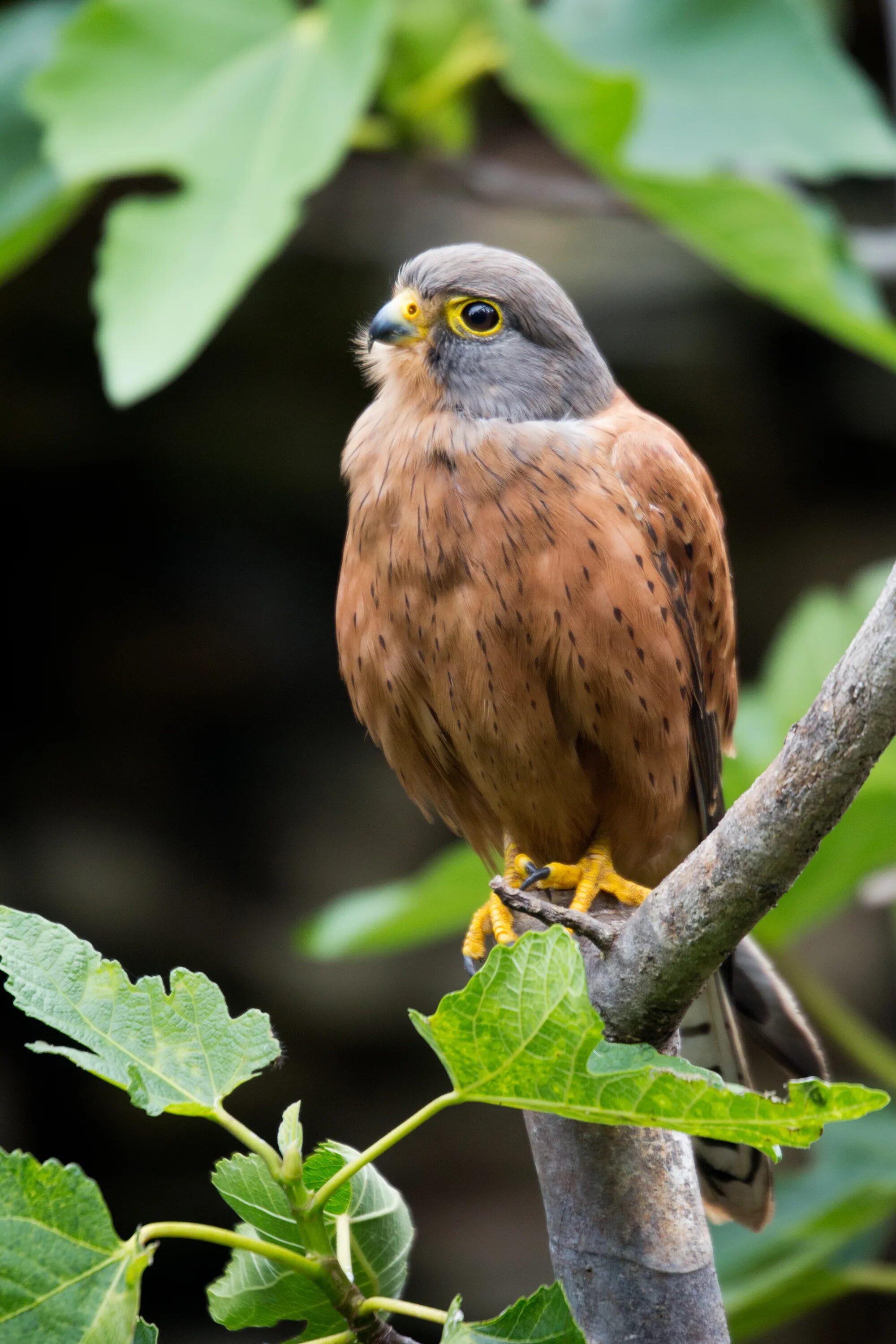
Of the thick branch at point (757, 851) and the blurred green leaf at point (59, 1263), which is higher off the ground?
the thick branch at point (757, 851)

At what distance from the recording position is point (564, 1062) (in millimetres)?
1069

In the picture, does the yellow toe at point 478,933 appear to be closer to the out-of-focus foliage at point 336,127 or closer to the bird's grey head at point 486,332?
the bird's grey head at point 486,332

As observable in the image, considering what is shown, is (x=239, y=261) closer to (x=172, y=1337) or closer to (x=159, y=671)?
(x=159, y=671)

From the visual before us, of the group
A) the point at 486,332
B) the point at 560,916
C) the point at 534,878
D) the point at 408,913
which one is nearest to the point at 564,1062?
the point at 560,916

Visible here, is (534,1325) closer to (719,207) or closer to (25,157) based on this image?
(719,207)

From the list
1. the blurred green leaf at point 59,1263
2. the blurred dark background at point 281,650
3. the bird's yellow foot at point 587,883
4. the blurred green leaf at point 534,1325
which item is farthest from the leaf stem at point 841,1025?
the blurred dark background at point 281,650

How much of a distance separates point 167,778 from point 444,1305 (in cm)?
275

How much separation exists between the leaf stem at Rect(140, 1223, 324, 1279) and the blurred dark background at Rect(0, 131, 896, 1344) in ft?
15.4

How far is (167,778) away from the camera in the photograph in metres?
6.04

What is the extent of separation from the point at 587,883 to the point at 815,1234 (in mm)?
1421

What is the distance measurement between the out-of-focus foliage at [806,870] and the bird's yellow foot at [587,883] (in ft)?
2.38

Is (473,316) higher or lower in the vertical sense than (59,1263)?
higher

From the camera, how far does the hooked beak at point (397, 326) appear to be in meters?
2.37

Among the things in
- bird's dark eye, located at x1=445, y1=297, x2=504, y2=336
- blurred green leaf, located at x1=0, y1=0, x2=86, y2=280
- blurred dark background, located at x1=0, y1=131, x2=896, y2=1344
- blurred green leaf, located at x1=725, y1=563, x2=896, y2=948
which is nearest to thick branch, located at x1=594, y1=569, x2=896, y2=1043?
bird's dark eye, located at x1=445, y1=297, x2=504, y2=336
